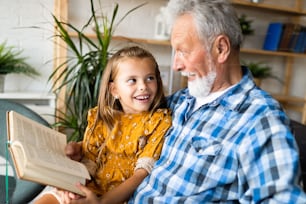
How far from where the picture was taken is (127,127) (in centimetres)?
125

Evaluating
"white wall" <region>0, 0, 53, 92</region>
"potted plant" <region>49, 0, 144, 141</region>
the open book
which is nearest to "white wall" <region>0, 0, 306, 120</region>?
"white wall" <region>0, 0, 53, 92</region>

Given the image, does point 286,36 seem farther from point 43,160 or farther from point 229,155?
point 43,160

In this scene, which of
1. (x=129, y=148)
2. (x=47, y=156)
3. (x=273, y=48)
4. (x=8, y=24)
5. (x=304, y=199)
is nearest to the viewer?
(x=304, y=199)

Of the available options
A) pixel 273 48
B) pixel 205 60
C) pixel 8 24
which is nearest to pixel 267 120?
pixel 205 60

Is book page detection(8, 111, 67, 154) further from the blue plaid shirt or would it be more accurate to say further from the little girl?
the blue plaid shirt

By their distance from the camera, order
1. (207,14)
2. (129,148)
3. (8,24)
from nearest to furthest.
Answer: (207,14)
(129,148)
(8,24)


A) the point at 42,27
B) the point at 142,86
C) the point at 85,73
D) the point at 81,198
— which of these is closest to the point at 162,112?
the point at 142,86

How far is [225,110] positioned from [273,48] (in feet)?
6.78

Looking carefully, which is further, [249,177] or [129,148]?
[129,148]

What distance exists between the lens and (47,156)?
0.93 meters

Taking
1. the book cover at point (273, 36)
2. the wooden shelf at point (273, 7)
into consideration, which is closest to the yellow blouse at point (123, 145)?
the wooden shelf at point (273, 7)

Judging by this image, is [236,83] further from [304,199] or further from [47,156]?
[47,156]

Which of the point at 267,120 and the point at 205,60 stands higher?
the point at 205,60

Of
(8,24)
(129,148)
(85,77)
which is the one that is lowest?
(129,148)
